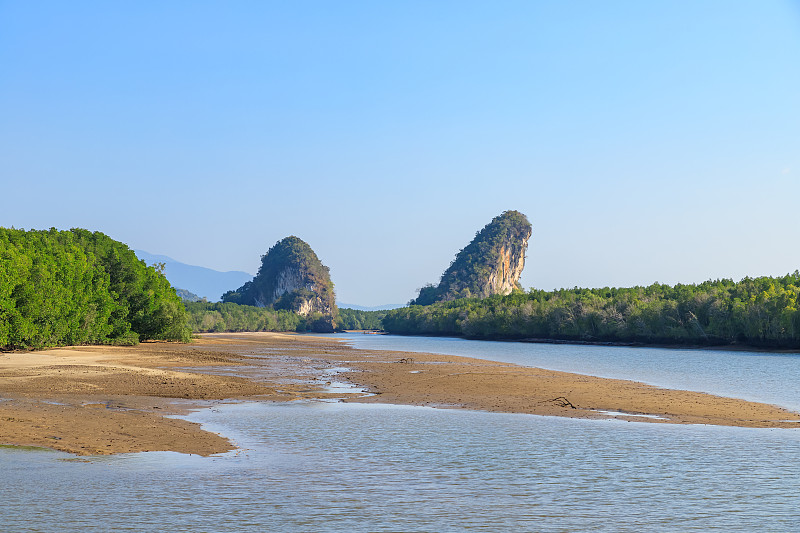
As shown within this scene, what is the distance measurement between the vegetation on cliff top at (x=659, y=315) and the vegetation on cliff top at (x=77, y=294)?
67.2 metres

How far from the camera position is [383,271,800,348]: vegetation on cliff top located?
8481cm

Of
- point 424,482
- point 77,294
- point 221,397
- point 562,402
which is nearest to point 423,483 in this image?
point 424,482

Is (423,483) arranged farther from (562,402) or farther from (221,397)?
(221,397)

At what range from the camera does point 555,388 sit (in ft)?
97.9

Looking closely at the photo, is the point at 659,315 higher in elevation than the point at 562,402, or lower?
higher

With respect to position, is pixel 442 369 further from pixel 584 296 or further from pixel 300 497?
pixel 584 296

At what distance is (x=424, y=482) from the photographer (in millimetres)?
11969

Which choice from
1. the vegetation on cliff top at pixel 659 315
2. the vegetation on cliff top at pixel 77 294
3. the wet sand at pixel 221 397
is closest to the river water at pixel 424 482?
the wet sand at pixel 221 397

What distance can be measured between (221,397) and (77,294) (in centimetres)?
3298

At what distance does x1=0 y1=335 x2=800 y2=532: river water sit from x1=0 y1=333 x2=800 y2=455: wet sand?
1465 mm

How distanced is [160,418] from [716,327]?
89314mm

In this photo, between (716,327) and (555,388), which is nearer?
(555,388)

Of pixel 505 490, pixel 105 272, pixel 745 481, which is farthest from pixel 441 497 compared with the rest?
pixel 105 272

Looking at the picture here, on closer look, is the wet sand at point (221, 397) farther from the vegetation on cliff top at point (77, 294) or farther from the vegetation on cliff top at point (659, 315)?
the vegetation on cliff top at point (659, 315)
